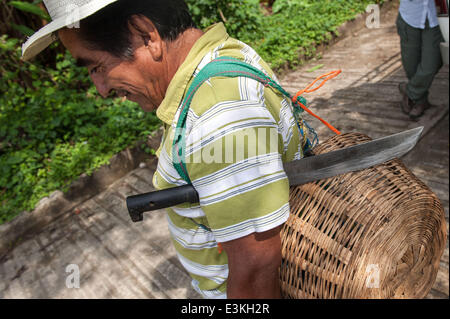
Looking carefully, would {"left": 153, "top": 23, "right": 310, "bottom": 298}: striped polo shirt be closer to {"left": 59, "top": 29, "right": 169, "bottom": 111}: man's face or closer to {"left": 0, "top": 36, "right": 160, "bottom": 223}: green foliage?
{"left": 59, "top": 29, "right": 169, "bottom": 111}: man's face

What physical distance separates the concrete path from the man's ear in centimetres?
212

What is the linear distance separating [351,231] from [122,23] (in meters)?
1.05

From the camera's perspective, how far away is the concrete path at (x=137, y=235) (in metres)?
2.83

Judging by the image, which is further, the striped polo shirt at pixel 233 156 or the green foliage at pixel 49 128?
the green foliage at pixel 49 128

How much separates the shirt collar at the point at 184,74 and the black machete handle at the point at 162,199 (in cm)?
25

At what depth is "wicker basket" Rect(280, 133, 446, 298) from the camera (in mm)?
1078

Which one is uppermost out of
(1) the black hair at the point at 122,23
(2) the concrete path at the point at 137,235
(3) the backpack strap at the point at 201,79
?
(1) the black hair at the point at 122,23

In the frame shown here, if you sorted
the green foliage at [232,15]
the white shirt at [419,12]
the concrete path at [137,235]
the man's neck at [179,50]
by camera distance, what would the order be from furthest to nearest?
the green foliage at [232,15]
the white shirt at [419,12]
the concrete path at [137,235]
the man's neck at [179,50]

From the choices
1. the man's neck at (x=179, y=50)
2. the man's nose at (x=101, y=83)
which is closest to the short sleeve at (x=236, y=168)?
the man's neck at (x=179, y=50)

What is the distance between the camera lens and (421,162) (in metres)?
3.20

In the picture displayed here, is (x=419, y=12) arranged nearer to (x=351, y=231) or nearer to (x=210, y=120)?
(x=351, y=231)

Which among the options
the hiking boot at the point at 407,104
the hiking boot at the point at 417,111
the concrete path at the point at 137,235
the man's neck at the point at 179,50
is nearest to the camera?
the man's neck at the point at 179,50

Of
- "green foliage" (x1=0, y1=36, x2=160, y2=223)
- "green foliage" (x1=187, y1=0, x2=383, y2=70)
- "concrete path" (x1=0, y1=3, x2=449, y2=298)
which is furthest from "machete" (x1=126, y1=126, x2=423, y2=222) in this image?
"green foliage" (x1=187, y1=0, x2=383, y2=70)

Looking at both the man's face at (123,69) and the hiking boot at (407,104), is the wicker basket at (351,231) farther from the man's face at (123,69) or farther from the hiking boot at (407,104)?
the hiking boot at (407,104)
